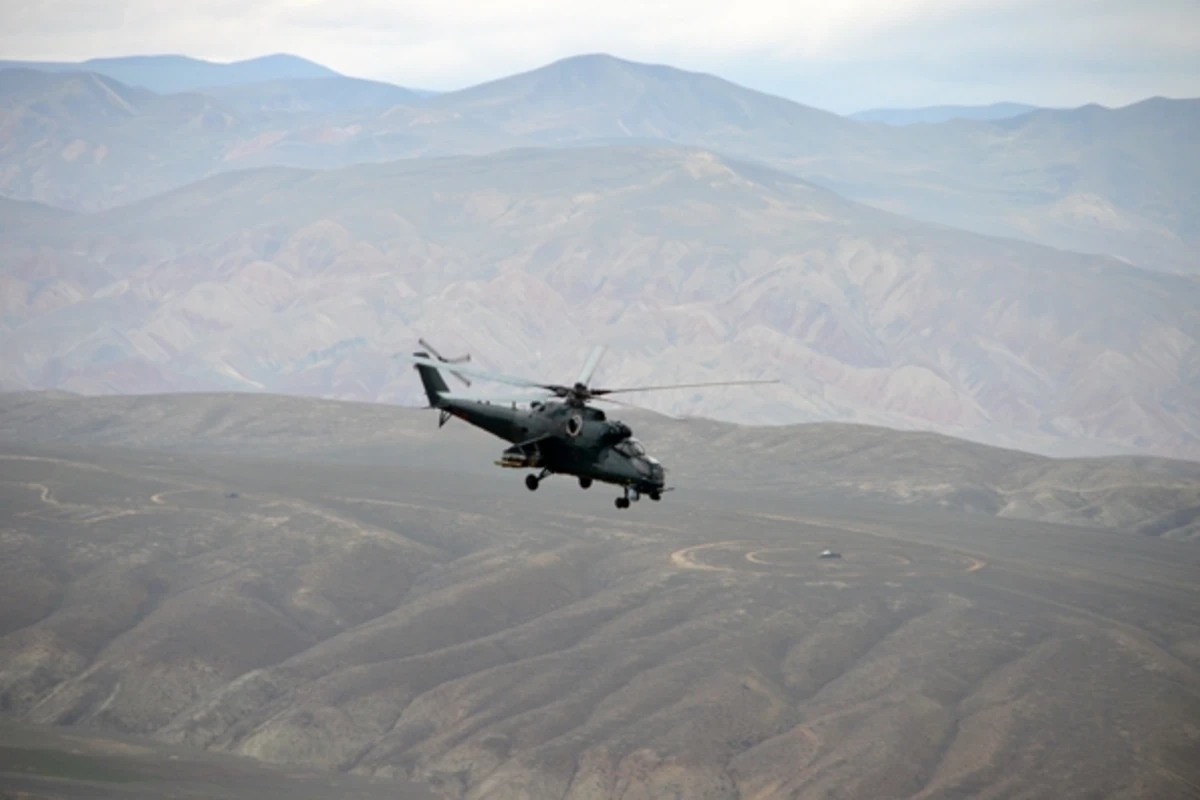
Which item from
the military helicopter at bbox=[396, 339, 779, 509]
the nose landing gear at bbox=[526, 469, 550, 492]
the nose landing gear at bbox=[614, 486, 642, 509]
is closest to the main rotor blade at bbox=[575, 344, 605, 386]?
the military helicopter at bbox=[396, 339, 779, 509]

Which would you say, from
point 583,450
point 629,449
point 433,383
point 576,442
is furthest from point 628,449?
point 433,383

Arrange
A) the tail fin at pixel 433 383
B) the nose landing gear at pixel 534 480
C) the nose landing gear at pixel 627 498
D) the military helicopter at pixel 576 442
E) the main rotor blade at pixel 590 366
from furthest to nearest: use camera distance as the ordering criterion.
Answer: the tail fin at pixel 433 383, the main rotor blade at pixel 590 366, the military helicopter at pixel 576 442, the nose landing gear at pixel 534 480, the nose landing gear at pixel 627 498

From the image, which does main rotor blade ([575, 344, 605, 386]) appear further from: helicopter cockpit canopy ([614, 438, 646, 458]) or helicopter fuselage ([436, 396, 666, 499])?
helicopter cockpit canopy ([614, 438, 646, 458])

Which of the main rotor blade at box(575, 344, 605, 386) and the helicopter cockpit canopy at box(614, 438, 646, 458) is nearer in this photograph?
the helicopter cockpit canopy at box(614, 438, 646, 458)

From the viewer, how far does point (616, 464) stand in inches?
2832

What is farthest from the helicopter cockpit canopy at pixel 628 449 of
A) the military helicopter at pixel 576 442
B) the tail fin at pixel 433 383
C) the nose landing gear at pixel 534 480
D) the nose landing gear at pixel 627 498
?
the tail fin at pixel 433 383

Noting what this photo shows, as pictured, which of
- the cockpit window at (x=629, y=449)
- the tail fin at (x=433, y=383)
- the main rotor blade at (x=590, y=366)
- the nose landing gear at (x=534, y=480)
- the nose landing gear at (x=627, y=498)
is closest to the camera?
the nose landing gear at (x=627, y=498)

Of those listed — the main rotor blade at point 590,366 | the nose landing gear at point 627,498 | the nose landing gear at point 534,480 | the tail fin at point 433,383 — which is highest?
the main rotor blade at point 590,366

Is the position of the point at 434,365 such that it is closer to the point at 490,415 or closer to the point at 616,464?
the point at 490,415

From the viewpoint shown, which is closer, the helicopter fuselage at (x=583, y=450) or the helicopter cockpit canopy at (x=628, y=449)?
the helicopter fuselage at (x=583, y=450)

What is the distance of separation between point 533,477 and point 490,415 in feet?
17.6

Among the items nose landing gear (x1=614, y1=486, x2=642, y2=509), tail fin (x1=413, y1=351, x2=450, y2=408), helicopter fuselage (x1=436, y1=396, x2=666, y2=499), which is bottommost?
nose landing gear (x1=614, y1=486, x2=642, y2=509)

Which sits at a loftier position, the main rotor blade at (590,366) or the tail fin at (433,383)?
the main rotor blade at (590,366)

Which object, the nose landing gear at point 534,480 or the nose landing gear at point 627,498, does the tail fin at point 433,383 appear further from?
the nose landing gear at point 627,498
